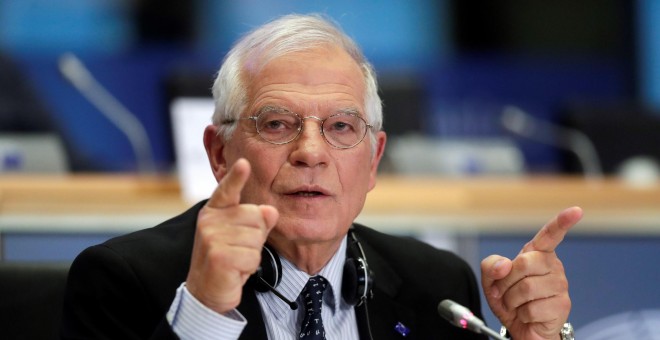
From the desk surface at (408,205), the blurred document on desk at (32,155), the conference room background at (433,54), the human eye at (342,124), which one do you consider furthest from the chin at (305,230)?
the conference room background at (433,54)

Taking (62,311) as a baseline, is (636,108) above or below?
above

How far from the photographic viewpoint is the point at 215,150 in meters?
2.46

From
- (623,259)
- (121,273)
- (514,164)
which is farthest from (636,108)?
(121,273)

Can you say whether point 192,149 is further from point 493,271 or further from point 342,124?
point 493,271

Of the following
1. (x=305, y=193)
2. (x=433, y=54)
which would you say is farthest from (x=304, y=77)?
(x=433, y=54)

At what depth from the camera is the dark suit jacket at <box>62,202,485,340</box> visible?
2178 millimetres

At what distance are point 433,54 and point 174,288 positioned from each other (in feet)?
20.4

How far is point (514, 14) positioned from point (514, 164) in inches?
115

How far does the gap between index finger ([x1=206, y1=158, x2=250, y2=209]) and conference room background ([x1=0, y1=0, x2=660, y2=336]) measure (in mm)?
3809

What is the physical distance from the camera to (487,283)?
7.63 ft

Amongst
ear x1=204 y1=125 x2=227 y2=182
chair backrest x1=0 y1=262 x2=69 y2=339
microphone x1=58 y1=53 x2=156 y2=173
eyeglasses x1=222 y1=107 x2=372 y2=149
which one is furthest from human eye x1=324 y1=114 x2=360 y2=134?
microphone x1=58 y1=53 x2=156 y2=173

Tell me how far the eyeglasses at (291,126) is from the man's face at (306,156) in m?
0.01

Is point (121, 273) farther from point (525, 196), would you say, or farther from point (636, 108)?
point (636, 108)

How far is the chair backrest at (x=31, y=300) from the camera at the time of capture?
2.35 metres
